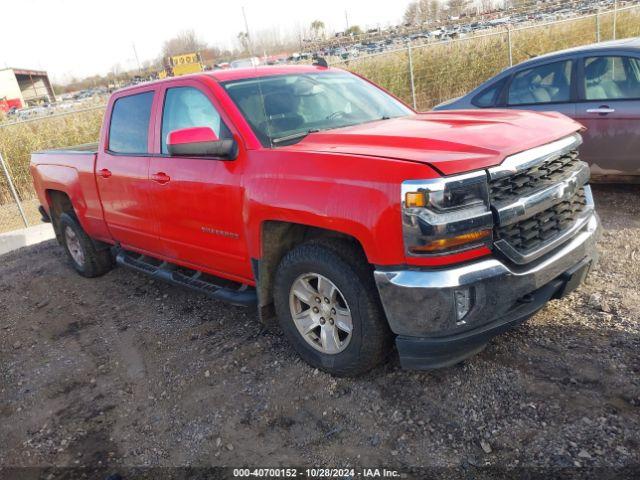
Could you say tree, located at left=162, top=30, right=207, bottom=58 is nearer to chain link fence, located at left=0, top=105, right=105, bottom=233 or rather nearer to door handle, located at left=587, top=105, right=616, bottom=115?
door handle, located at left=587, top=105, right=616, bottom=115

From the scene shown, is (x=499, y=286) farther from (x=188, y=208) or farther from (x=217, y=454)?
(x=188, y=208)

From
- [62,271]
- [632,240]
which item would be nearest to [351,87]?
[632,240]

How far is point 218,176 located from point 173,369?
1.44 m

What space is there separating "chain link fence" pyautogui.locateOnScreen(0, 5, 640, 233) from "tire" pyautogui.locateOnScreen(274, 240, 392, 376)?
31.3ft

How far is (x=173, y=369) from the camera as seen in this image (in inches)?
150

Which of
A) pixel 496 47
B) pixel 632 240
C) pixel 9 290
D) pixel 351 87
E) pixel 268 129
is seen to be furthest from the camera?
pixel 496 47

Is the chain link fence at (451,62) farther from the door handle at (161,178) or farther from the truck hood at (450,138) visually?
the truck hood at (450,138)

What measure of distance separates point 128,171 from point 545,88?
466cm

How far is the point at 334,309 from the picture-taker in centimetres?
317

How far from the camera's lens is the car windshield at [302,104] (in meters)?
3.58

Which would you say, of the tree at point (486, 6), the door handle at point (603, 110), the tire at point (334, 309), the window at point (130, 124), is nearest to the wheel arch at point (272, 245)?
the tire at point (334, 309)

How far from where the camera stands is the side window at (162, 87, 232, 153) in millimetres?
3671

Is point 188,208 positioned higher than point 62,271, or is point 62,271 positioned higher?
point 188,208

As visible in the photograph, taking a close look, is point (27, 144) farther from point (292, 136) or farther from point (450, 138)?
point (450, 138)
